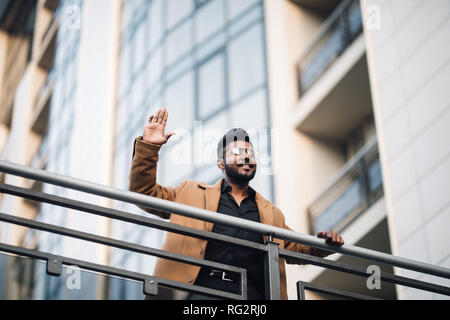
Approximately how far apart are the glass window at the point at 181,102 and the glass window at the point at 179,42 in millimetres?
747

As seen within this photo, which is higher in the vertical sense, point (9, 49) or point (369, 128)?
point (9, 49)

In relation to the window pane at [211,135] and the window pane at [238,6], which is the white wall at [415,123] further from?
the window pane at [238,6]

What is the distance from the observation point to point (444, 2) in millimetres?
11539

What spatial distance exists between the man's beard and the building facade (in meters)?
1.39

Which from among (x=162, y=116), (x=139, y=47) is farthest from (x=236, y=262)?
(x=139, y=47)

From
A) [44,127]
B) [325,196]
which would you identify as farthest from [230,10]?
[44,127]

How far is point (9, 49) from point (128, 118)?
69.0 ft

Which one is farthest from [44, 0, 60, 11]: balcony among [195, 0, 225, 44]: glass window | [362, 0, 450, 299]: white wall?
[362, 0, 450, 299]: white wall

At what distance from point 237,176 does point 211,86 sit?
1180 cm

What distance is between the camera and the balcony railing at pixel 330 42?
15742mm

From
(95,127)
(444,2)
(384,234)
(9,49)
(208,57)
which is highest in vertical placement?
(9,49)

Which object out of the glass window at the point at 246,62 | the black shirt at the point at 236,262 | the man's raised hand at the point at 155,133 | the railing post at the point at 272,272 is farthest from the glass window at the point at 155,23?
the railing post at the point at 272,272

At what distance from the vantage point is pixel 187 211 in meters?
4.79
